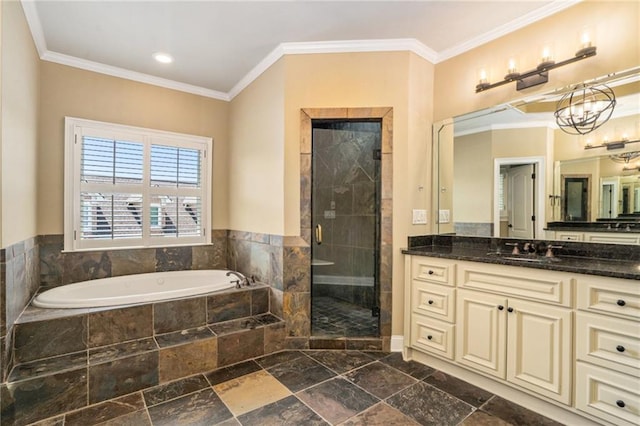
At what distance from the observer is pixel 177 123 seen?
11.4 feet

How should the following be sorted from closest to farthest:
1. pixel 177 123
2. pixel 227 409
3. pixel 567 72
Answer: pixel 227 409 → pixel 567 72 → pixel 177 123

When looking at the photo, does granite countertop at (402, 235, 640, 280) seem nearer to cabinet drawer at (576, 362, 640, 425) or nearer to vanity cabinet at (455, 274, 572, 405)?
vanity cabinet at (455, 274, 572, 405)

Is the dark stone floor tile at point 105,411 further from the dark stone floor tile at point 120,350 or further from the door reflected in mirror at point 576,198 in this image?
the door reflected in mirror at point 576,198

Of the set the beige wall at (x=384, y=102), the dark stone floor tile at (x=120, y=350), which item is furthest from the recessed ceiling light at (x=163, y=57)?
the dark stone floor tile at (x=120, y=350)

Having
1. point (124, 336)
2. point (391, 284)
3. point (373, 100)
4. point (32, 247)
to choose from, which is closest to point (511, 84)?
point (373, 100)

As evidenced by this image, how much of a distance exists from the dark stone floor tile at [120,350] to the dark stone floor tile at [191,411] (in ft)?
1.30

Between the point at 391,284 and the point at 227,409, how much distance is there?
1.48 meters

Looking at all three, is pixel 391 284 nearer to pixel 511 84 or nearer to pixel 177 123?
pixel 511 84

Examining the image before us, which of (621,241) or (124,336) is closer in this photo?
(621,241)

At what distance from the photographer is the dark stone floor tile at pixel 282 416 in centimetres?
171

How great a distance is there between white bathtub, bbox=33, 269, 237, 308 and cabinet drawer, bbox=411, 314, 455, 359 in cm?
163

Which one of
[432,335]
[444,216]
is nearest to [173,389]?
[432,335]

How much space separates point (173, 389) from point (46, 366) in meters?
0.74

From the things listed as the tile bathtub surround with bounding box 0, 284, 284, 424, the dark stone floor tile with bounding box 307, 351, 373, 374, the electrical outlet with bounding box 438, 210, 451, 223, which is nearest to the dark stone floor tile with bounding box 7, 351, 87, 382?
the tile bathtub surround with bounding box 0, 284, 284, 424
